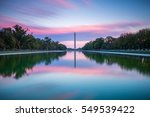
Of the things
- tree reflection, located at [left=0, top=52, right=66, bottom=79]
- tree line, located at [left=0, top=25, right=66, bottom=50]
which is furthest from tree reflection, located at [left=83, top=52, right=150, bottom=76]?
tree line, located at [left=0, top=25, right=66, bottom=50]

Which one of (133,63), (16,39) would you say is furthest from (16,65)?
(16,39)

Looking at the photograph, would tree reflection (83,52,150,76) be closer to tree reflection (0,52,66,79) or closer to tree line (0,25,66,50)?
tree reflection (0,52,66,79)

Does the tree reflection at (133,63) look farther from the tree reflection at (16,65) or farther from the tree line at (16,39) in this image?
the tree line at (16,39)

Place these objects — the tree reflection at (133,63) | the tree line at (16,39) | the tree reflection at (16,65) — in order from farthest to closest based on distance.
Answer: the tree line at (16,39)
the tree reflection at (133,63)
the tree reflection at (16,65)

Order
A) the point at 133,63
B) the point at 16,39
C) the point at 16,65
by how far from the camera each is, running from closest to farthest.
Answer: the point at 16,65 → the point at 133,63 → the point at 16,39

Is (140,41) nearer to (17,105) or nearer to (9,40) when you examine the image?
(9,40)

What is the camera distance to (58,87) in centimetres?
782

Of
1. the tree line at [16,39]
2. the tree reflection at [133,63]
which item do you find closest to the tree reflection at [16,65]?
the tree reflection at [133,63]

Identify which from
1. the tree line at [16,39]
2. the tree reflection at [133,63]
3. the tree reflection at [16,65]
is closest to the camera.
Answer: the tree reflection at [16,65]

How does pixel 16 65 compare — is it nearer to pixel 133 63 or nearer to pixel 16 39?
pixel 133 63

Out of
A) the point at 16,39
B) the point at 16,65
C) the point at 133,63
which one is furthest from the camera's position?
the point at 16,39

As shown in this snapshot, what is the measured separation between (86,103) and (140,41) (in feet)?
115

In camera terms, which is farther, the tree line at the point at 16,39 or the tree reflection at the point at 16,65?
the tree line at the point at 16,39

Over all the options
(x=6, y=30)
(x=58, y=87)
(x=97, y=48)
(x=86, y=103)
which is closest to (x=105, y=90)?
(x=58, y=87)
